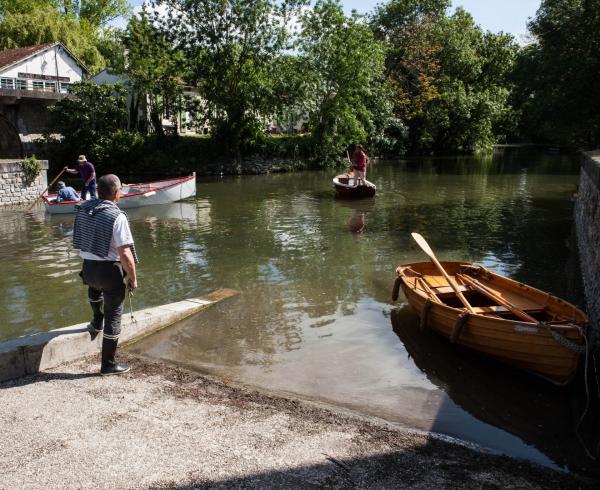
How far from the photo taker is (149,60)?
33969 mm

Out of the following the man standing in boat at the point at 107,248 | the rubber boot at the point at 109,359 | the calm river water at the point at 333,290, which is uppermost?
the man standing in boat at the point at 107,248

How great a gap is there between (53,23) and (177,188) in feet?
105

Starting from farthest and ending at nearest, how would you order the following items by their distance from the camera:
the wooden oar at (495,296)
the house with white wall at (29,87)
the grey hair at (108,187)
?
1. the house with white wall at (29,87)
2. the wooden oar at (495,296)
3. the grey hair at (108,187)

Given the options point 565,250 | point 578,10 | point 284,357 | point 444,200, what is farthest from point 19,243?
point 578,10

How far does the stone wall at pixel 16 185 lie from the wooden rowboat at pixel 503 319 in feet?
58.1

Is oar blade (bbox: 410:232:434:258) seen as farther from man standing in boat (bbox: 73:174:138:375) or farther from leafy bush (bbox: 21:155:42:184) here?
leafy bush (bbox: 21:155:42:184)

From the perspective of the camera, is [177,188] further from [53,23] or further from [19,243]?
[53,23]

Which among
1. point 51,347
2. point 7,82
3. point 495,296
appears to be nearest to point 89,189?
point 51,347

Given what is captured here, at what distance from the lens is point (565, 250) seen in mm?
13766

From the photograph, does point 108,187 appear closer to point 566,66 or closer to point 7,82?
point 566,66

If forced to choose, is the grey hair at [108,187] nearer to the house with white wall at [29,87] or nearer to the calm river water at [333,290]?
the calm river water at [333,290]

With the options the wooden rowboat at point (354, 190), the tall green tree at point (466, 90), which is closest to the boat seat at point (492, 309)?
the wooden rowboat at point (354, 190)

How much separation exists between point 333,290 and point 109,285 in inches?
216

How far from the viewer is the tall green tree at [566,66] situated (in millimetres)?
21031
